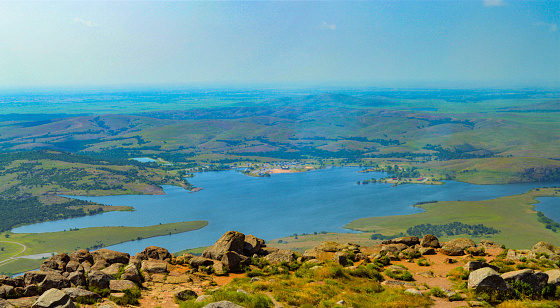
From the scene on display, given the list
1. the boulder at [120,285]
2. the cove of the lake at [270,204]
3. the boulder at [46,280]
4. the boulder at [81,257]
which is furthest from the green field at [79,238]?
the boulder at [120,285]

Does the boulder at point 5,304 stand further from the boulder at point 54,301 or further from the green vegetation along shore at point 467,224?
the green vegetation along shore at point 467,224

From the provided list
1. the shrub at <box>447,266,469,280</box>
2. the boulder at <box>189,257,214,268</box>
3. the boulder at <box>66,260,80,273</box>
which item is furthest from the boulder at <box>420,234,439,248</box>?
the boulder at <box>66,260,80,273</box>

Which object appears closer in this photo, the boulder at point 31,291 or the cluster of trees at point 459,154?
the boulder at point 31,291

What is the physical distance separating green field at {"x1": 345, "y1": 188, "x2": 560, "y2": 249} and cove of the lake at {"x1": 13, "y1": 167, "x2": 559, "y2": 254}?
6417mm

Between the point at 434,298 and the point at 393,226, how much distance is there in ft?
274

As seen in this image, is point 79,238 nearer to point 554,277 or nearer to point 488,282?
point 488,282

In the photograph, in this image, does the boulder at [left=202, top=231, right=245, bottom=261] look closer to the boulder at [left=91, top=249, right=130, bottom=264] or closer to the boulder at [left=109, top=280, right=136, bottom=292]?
the boulder at [left=91, top=249, right=130, bottom=264]

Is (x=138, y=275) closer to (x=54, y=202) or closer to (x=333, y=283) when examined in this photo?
(x=333, y=283)

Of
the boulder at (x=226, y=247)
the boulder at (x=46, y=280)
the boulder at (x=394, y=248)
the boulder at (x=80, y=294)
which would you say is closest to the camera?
the boulder at (x=80, y=294)

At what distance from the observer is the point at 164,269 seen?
19.0 meters

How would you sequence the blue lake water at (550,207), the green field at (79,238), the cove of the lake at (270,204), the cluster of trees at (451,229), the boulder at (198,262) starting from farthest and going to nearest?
the blue lake water at (550,207)
the cove of the lake at (270,204)
the cluster of trees at (451,229)
the green field at (79,238)
the boulder at (198,262)

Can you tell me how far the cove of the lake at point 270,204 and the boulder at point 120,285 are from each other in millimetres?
72726

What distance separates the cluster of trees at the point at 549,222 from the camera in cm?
9128

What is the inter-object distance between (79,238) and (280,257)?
86379 mm
